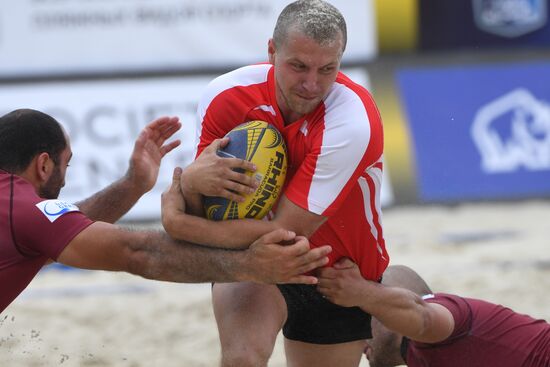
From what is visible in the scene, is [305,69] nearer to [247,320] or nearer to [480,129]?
[247,320]

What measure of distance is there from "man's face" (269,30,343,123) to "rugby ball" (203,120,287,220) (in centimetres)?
17

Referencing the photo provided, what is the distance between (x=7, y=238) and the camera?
13.6 ft

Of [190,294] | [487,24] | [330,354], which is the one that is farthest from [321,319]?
[487,24]

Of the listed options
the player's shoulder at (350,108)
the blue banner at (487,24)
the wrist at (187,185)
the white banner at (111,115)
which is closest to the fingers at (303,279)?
the wrist at (187,185)

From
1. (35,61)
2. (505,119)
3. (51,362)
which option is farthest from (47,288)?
(505,119)

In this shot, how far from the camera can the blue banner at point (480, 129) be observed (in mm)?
9797

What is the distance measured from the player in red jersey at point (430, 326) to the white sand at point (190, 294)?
1.36 meters

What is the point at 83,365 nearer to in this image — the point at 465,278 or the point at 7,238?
the point at 7,238

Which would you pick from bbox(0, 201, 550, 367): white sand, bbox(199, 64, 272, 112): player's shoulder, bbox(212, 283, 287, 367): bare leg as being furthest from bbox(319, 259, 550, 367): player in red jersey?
bbox(0, 201, 550, 367): white sand

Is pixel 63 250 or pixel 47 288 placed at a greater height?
pixel 63 250

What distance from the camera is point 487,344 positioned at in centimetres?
479

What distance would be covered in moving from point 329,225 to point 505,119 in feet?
18.9

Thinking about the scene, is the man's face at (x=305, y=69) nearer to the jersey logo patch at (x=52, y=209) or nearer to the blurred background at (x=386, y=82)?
the jersey logo patch at (x=52, y=209)

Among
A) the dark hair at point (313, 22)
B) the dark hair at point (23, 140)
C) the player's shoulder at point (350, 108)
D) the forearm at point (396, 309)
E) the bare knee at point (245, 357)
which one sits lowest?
the bare knee at point (245, 357)
